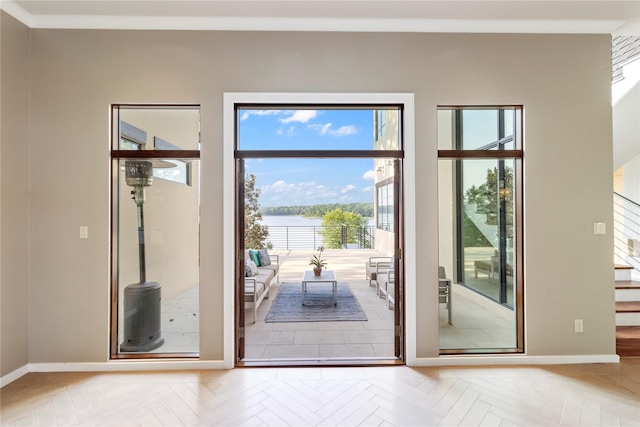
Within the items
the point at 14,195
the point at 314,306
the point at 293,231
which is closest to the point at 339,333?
the point at 314,306

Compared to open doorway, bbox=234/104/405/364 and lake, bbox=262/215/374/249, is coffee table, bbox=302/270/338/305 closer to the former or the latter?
open doorway, bbox=234/104/405/364

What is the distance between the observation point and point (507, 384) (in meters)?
2.64

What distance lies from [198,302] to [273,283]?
3248 mm

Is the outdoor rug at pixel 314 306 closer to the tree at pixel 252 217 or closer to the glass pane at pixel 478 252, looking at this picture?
the tree at pixel 252 217

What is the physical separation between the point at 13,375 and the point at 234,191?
2481 mm

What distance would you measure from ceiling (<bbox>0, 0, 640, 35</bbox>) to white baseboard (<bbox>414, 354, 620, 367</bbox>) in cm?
315

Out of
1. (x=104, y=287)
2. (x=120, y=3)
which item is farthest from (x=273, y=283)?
(x=120, y=3)

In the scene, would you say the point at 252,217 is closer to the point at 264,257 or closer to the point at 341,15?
the point at 341,15

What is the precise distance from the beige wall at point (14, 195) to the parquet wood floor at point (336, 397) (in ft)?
1.29

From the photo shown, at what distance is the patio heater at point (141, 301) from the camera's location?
10.00 feet

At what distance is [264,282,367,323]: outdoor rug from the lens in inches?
175

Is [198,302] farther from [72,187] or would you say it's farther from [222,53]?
[222,53]

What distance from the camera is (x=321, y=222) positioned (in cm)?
439


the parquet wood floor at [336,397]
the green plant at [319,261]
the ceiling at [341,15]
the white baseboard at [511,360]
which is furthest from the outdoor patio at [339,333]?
the ceiling at [341,15]
